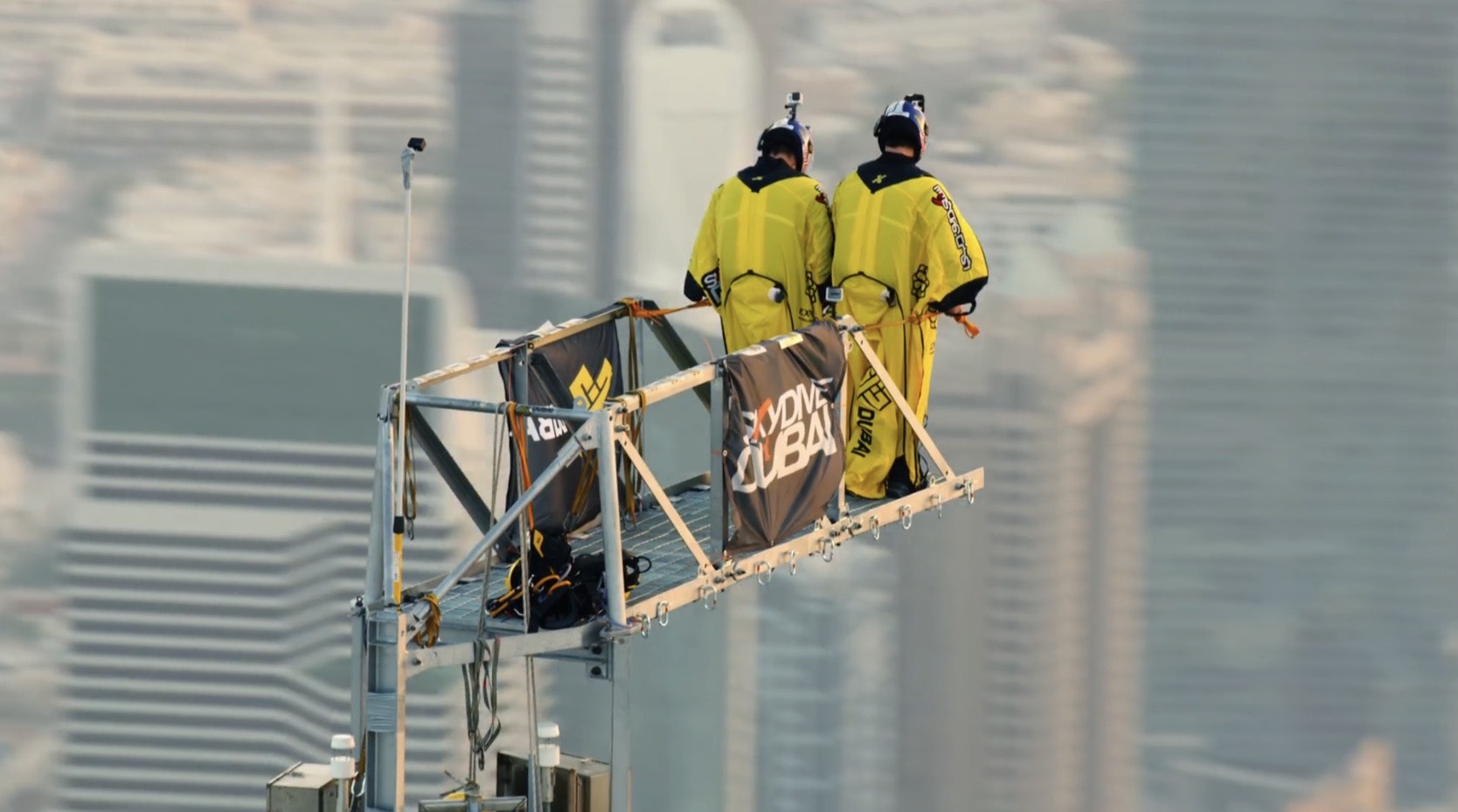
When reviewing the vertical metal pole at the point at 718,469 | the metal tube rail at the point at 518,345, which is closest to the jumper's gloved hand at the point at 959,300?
the metal tube rail at the point at 518,345

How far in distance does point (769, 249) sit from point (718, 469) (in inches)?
119

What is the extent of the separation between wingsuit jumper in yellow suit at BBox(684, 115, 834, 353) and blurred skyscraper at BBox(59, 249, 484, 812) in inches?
1482

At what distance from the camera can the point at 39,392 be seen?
207 feet

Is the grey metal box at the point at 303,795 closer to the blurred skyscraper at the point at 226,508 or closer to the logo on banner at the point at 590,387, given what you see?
the logo on banner at the point at 590,387

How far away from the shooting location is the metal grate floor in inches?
682

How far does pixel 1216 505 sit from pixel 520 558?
55516mm

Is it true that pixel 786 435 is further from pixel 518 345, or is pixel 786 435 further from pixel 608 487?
pixel 608 487

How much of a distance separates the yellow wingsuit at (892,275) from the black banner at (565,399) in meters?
1.98

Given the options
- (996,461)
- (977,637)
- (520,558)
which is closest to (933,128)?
(996,461)

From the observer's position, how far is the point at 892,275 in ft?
67.5

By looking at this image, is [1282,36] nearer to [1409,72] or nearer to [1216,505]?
[1409,72]

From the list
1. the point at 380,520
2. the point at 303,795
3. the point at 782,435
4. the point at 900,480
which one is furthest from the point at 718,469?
the point at 303,795

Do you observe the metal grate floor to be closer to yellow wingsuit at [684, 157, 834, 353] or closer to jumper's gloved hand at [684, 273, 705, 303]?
yellow wingsuit at [684, 157, 834, 353]

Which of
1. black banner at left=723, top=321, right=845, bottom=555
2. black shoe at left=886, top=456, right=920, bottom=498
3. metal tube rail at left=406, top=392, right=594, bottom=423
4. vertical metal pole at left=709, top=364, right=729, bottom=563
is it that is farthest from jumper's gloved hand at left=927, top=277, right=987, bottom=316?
metal tube rail at left=406, top=392, right=594, bottom=423
